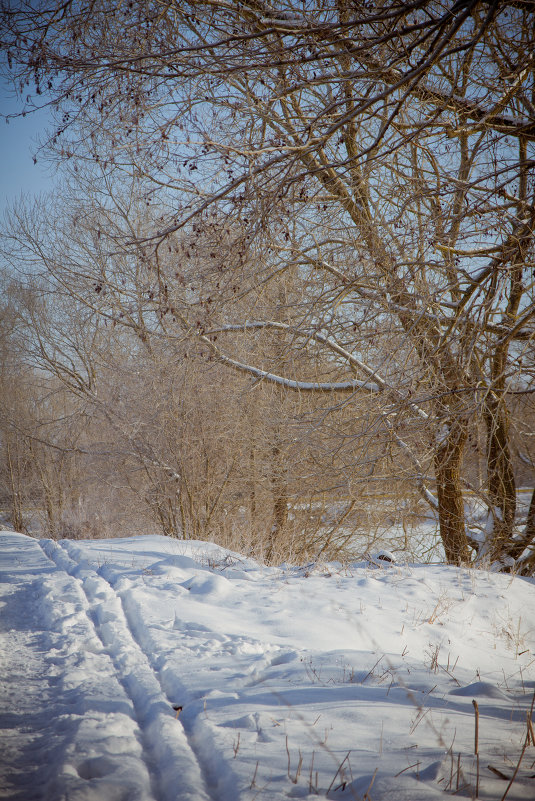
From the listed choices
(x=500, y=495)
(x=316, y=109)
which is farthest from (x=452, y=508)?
(x=316, y=109)

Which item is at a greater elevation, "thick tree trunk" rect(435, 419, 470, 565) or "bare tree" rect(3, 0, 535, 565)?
"bare tree" rect(3, 0, 535, 565)

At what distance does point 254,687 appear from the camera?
108 inches

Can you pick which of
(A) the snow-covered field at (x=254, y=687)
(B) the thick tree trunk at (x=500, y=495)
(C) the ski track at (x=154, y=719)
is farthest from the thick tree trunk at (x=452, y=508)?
(C) the ski track at (x=154, y=719)

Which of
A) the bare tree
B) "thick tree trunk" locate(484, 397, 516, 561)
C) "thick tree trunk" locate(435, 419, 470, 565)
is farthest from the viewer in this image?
"thick tree trunk" locate(435, 419, 470, 565)

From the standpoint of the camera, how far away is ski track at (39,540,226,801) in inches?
75.4

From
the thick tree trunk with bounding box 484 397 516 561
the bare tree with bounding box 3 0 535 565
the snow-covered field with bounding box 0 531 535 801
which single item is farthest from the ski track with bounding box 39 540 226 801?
the thick tree trunk with bounding box 484 397 516 561

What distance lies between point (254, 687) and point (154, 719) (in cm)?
61

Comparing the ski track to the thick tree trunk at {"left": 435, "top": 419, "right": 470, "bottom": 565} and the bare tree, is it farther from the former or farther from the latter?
the thick tree trunk at {"left": 435, "top": 419, "right": 470, "bottom": 565}

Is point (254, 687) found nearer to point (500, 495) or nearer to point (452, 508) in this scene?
point (452, 508)

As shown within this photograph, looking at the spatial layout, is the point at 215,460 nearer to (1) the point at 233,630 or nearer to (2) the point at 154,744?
(1) the point at 233,630

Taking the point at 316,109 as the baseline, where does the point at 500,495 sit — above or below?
below

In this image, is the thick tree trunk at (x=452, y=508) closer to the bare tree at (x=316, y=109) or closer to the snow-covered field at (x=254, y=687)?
the bare tree at (x=316, y=109)

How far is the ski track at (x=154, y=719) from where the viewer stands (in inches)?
75.4

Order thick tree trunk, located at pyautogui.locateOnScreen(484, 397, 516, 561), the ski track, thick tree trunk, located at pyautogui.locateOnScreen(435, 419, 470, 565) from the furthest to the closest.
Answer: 1. thick tree trunk, located at pyautogui.locateOnScreen(435, 419, 470, 565)
2. thick tree trunk, located at pyautogui.locateOnScreen(484, 397, 516, 561)
3. the ski track
